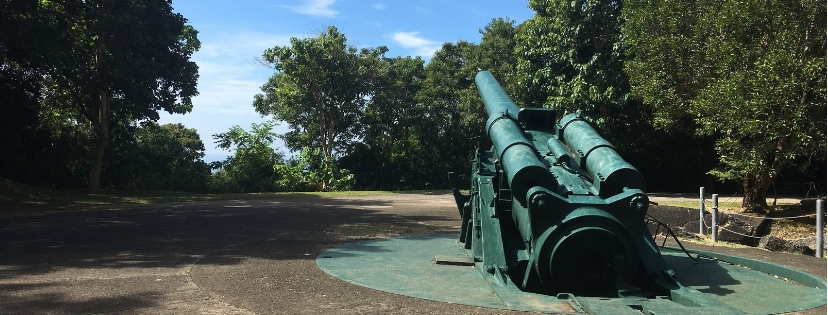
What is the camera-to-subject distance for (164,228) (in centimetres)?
1146

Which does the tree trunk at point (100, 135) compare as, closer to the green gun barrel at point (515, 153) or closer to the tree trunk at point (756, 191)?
the green gun barrel at point (515, 153)

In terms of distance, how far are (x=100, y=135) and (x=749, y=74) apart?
765 inches

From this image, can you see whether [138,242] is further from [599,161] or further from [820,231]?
[820,231]

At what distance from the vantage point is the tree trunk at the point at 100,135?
21.7 metres

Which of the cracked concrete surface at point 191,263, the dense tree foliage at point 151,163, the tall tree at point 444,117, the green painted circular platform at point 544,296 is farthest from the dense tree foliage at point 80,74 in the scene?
the tall tree at point 444,117

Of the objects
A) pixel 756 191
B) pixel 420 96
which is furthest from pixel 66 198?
pixel 756 191

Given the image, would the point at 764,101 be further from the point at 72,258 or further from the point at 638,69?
the point at 72,258

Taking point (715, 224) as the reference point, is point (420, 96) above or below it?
above

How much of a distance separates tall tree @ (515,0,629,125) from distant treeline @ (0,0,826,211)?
0.19 feet

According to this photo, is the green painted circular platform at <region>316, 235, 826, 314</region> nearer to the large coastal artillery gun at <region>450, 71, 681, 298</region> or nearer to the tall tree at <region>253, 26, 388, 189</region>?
the large coastal artillery gun at <region>450, 71, 681, 298</region>

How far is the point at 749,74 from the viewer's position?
11.4 metres

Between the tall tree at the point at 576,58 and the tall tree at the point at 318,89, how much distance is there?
8.95 meters

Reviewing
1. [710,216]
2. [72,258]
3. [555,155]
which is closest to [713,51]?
[710,216]

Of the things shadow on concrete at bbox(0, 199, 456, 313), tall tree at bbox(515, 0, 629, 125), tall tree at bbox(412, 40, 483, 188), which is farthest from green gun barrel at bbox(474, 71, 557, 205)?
tall tree at bbox(412, 40, 483, 188)
